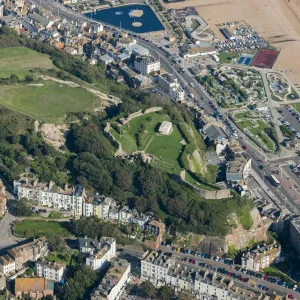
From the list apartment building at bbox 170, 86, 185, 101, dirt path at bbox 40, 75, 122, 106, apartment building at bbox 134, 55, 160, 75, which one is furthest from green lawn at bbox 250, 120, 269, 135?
apartment building at bbox 134, 55, 160, 75

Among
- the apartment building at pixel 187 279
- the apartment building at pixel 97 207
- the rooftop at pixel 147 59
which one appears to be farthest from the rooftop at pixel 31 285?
the rooftop at pixel 147 59

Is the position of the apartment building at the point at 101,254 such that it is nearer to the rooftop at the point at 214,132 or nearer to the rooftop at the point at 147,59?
the rooftop at the point at 214,132

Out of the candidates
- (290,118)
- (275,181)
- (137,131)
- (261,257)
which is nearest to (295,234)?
(261,257)

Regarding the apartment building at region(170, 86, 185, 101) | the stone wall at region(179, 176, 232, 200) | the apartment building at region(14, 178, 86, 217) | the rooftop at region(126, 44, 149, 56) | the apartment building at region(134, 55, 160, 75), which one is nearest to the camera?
the apartment building at region(14, 178, 86, 217)

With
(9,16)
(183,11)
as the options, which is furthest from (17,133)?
(183,11)

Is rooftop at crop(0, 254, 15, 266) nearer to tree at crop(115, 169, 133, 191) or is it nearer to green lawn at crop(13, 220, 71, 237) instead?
green lawn at crop(13, 220, 71, 237)

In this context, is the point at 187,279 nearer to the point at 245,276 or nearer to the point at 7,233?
the point at 245,276

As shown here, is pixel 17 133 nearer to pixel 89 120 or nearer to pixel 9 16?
pixel 89 120
